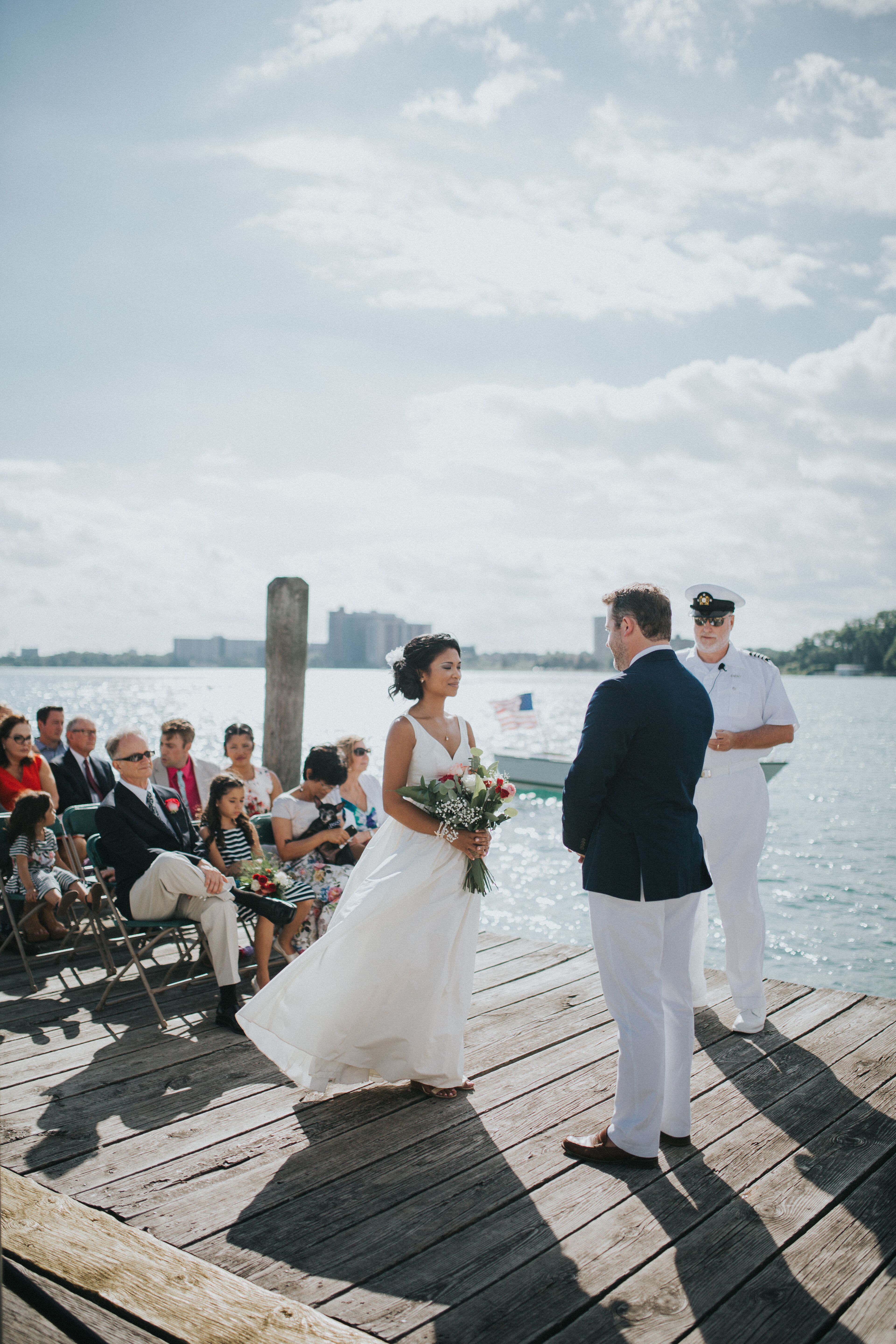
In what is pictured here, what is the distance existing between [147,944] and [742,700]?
4172mm

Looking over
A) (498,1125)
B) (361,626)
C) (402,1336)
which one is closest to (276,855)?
(498,1125)

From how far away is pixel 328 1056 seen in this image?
4242 millimetres

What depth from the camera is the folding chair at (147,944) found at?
17.5ft

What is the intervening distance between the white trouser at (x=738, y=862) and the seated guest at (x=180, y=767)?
3.71 meters

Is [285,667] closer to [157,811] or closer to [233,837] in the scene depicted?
[233,837]

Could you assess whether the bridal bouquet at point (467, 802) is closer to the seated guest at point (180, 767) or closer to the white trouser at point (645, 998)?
the white trouser at point (645, 998)

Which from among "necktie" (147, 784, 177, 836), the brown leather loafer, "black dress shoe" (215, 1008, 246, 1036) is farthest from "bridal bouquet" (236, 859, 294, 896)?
the brown leather loafer

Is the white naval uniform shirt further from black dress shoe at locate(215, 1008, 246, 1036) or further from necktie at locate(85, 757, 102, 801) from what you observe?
necktie at locate(85, 757, 102, 801)

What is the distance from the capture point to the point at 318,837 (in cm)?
619

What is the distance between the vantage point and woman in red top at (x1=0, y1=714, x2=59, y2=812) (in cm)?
722

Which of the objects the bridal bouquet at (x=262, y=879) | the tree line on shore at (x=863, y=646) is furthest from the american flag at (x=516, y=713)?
the tree line on shore at (x=863, y=646)

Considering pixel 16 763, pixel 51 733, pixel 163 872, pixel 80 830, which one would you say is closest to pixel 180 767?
pixel 80 830

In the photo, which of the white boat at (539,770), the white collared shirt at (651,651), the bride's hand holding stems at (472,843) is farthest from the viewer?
the white boat at (539,770)

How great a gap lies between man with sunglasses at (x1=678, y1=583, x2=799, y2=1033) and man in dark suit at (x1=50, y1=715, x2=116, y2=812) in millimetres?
5005
